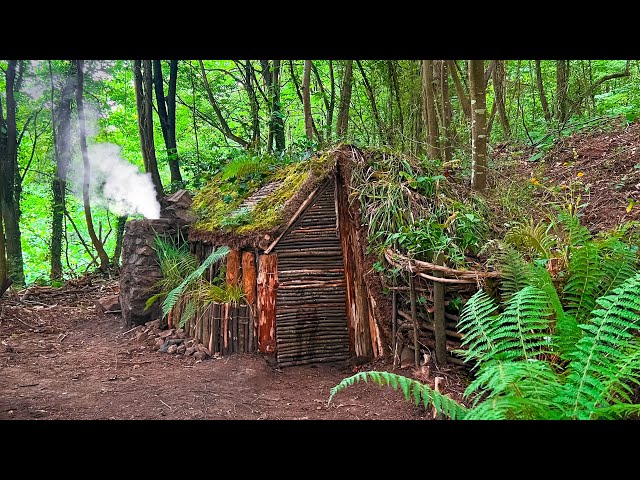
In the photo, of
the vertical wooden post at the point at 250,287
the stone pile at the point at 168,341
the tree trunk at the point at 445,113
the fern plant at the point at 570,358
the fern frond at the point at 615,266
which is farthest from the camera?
the tree trunk at the point at 445,113

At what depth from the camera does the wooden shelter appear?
4840 millimetres

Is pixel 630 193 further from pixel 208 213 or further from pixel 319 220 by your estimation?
pixel 208 213

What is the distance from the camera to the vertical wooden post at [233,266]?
5.31 metres

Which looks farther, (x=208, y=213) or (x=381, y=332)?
(x=208, y=213)

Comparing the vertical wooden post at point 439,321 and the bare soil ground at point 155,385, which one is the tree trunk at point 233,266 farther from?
the vertical wooden post at point 439,321

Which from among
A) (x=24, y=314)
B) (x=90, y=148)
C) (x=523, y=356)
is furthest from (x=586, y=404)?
(x=90, y=148)

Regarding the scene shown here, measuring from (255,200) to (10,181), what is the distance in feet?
16.8

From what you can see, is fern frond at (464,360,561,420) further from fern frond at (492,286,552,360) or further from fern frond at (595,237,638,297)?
fern frond at (595,237,638,297)

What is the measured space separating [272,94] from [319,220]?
440 centimetres

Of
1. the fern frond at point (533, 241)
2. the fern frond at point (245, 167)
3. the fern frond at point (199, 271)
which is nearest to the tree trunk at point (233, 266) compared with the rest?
the fern frond at point (199, 271)

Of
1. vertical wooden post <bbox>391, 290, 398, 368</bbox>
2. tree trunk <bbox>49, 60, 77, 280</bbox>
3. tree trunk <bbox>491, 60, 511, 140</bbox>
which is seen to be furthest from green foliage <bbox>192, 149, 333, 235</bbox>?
tree trunk <bbox>49, 60, 77, 280</bbox>

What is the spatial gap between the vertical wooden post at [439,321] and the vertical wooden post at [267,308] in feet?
5.23

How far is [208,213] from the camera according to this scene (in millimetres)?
6414

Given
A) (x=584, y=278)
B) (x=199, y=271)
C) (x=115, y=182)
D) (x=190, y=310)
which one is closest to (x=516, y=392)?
(x=584, y=278)
